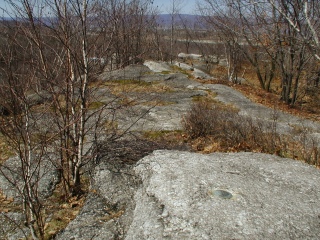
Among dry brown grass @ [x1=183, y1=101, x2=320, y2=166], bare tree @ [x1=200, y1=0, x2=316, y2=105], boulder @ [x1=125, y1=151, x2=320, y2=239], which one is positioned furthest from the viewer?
bare tree @ [x1=200, y1=0, x2=316, y2=105]

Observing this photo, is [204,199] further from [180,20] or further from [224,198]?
[180,20]

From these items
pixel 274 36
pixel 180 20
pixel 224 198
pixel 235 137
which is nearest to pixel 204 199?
pixel 224 198

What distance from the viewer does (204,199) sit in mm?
3686

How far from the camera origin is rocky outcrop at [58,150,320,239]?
10.6 ft

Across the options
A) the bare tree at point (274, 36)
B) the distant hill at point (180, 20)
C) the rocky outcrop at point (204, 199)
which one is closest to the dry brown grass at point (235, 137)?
the rocky outcrop at point (204, 199)

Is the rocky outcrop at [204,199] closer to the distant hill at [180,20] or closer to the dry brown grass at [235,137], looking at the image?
the dry brown grass at [235,137]

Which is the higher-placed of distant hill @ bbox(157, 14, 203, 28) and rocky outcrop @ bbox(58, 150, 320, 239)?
distant hill @ bbox(157, 14, 203, 28)

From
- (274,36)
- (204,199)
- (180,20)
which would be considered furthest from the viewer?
(180,20)

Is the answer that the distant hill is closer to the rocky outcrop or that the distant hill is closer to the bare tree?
the bare tree

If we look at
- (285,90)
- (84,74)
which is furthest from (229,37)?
(84,74)

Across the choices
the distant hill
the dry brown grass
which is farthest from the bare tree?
the distant hill

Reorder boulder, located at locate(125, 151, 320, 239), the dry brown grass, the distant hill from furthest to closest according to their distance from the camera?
the distant hill
the dry brown grass
boulder, located at locate(125, 151, 320, 239)

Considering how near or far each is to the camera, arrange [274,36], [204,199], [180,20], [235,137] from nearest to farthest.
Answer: [204,199] → [235,137] → [274,36] → [180,20]

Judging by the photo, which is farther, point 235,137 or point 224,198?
point 235,137
